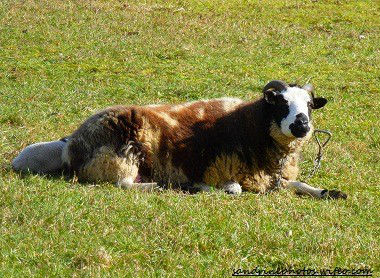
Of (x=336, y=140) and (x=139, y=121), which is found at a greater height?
(x=139, y=121)

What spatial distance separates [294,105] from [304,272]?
386 cm

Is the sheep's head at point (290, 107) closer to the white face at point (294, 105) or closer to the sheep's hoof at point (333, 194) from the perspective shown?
the white face at point (294, 105)

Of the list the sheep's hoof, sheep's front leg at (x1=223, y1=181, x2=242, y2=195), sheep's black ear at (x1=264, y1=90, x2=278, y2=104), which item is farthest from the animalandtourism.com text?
sheep's black ear at (x1=264, y1=90, x2=278, y2=104)

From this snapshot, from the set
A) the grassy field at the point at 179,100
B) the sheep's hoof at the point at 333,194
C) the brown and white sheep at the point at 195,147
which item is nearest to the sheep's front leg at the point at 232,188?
the brown and white sheep at the point at 195,147

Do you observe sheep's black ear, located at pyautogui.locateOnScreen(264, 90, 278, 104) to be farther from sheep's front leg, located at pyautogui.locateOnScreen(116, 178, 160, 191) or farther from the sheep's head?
sheep's front leg, located at pyautogui.locateOnScreen(116, 178, 160, 191)

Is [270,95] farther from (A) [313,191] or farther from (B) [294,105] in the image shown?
(A) [313,191]

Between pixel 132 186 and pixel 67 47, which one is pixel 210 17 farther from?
pixel 132 186

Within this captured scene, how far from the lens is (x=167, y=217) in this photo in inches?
322

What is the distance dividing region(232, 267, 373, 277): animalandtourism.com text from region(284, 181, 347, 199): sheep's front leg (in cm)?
301

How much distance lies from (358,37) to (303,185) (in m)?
14.7

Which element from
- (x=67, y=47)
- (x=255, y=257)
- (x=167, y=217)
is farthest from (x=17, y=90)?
(x=255, y=257)

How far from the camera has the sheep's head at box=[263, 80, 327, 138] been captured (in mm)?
10211

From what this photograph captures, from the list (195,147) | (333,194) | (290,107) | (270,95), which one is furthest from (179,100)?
(333,194)

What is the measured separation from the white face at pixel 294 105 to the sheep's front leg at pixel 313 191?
31.7 inches
